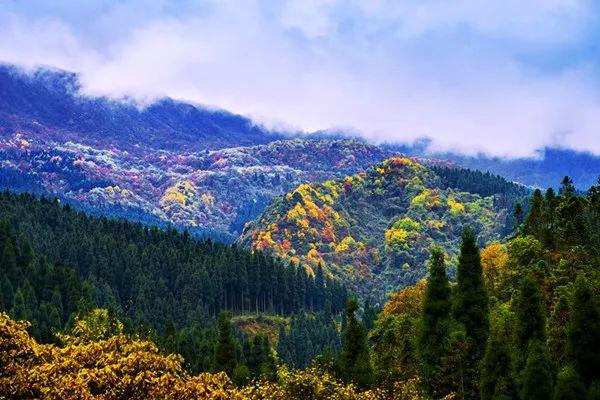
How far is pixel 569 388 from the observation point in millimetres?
51625

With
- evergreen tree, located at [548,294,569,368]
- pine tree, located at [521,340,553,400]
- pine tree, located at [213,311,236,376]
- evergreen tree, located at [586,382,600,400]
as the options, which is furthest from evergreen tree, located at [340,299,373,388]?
evergreen tree, located at [586,382,600,400]

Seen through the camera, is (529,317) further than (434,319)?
No

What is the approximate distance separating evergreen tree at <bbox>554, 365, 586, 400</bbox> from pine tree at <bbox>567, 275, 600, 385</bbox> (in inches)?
167

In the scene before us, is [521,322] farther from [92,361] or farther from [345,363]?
[92,361]

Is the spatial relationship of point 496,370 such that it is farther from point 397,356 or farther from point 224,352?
point 224,352

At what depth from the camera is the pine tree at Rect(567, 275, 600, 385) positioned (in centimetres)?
5578

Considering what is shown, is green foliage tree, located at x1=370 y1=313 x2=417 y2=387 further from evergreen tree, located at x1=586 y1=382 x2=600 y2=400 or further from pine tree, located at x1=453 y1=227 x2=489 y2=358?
evergreen tree, located at x1=586 y1=382 x2=600 y2=400

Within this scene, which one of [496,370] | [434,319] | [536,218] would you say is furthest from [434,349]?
[536,218]

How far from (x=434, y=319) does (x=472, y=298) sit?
543 centimetres

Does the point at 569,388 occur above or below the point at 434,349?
below

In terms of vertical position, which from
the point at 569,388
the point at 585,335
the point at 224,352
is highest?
the point at 585,335

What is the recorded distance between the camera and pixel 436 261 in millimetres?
81188

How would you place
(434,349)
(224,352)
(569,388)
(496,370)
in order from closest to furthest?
(569,388), (496,370), (434,349), (224,352)

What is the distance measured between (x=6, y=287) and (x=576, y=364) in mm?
149483
